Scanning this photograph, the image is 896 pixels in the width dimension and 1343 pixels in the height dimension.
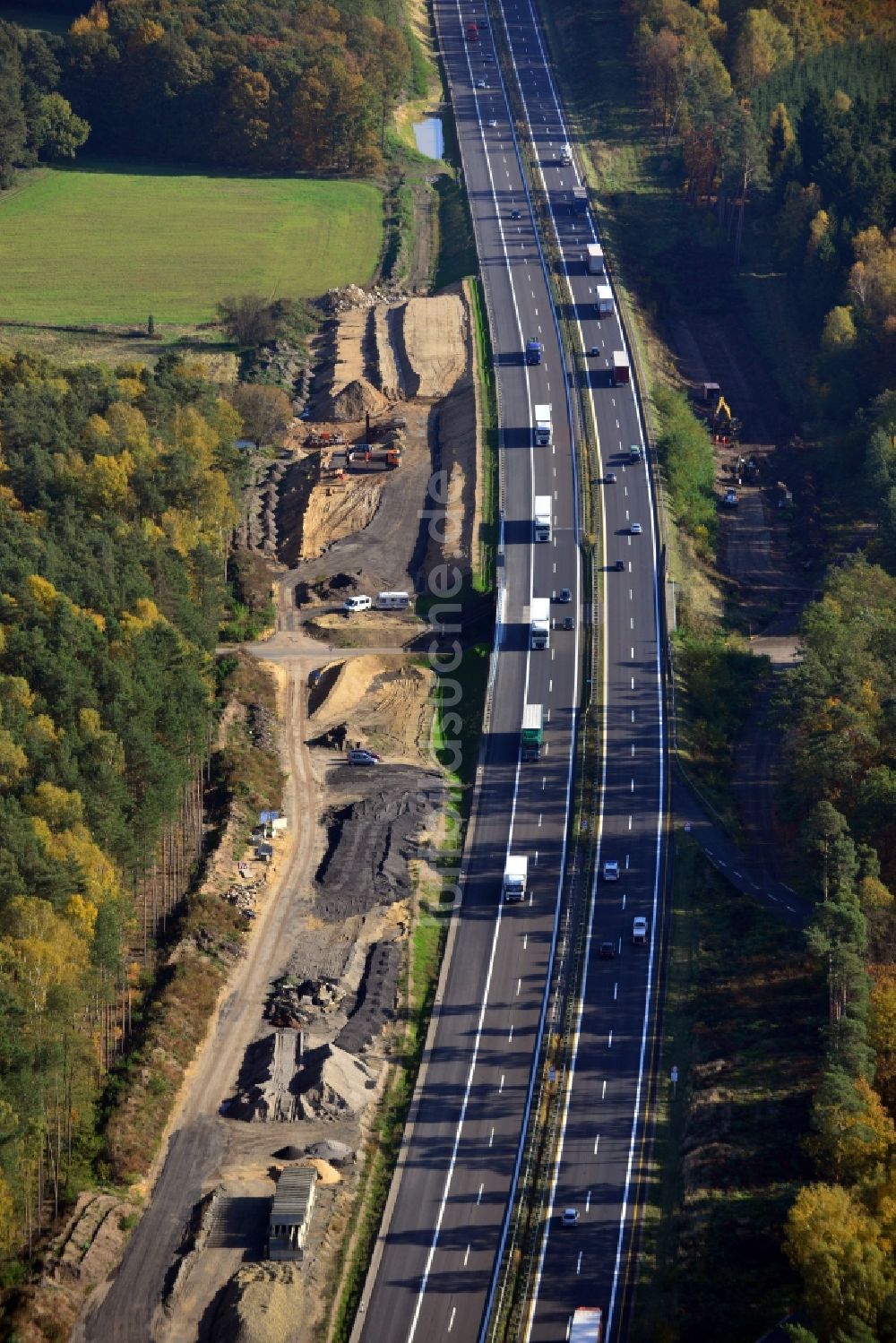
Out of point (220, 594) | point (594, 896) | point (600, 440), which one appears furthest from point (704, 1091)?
point (600, 440)

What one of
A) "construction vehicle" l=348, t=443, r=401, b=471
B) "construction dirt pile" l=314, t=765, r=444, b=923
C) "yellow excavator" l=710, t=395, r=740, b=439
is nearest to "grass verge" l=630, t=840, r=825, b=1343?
"construction dirt pile" l=314, t=765, r=444, b=923

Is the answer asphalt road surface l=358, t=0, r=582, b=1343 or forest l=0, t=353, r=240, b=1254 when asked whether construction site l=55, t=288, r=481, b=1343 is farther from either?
forest l=0, t=353, r=240, b=1254

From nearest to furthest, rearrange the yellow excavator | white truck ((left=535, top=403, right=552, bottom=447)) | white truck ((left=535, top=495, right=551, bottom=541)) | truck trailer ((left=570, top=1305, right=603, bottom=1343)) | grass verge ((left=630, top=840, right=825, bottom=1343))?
truck trailer ((left=570, top=1305, right=603, bottom=1343)) → grass verge ((left=630, top=840, right=825, bottom=1343)) → white truck ((left=535, top=495, right=551, bottom=541)) → white truck ((left=535, top=403, right=552, bottom=447)) → the yellow excavator

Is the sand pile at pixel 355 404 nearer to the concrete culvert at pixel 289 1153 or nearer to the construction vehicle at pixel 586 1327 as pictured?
the concrete culvert at pixel 289 1153

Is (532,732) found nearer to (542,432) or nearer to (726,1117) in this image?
(726,1117)

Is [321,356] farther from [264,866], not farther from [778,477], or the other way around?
[264,866]

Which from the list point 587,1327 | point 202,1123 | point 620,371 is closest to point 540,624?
point 620,371

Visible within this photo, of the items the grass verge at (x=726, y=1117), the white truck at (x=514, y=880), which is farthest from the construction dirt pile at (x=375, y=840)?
the grass verge at (x=726, y=1117)
